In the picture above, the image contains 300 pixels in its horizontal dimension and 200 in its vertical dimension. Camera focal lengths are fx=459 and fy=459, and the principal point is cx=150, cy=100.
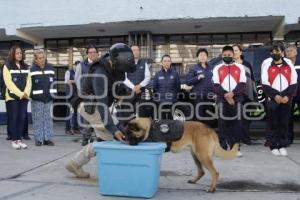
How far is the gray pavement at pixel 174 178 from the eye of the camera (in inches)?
183

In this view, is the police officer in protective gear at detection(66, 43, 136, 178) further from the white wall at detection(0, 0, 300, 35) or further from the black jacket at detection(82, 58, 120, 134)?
the white wall at detection(0, 0, 300, 35)

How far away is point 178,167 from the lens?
6.02 meters

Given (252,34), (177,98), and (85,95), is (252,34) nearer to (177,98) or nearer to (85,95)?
(177,98)

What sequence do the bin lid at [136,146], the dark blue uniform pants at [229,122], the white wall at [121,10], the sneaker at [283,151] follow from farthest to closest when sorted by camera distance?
the white wall at [121,10] < the sneaker at [283,151] < the dark blue uniform pants at [229,122] < the bin lid at [136,146]

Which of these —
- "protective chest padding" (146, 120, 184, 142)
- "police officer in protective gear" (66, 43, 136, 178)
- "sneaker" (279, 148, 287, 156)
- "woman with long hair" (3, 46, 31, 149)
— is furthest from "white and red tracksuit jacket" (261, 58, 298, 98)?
"woman with long hair" (3, 46, 31, 149)

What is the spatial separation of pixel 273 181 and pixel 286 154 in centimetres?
188

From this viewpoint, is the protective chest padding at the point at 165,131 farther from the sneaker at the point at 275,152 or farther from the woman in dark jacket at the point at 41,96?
the woman in dark jacket at the point at 41,96

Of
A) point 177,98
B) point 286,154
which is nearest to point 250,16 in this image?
point 177,98

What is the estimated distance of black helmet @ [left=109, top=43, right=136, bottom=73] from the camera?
443 cm

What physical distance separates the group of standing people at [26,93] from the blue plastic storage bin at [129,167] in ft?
11.9

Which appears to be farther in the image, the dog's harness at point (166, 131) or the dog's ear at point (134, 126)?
the dog's harness at point (166, 131)

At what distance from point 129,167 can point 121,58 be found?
1.04 meters

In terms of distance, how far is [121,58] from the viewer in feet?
14.5

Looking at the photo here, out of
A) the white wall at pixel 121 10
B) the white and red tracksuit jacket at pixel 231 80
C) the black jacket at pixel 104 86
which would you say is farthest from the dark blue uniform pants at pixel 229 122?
the white wall at pixel 121 10
